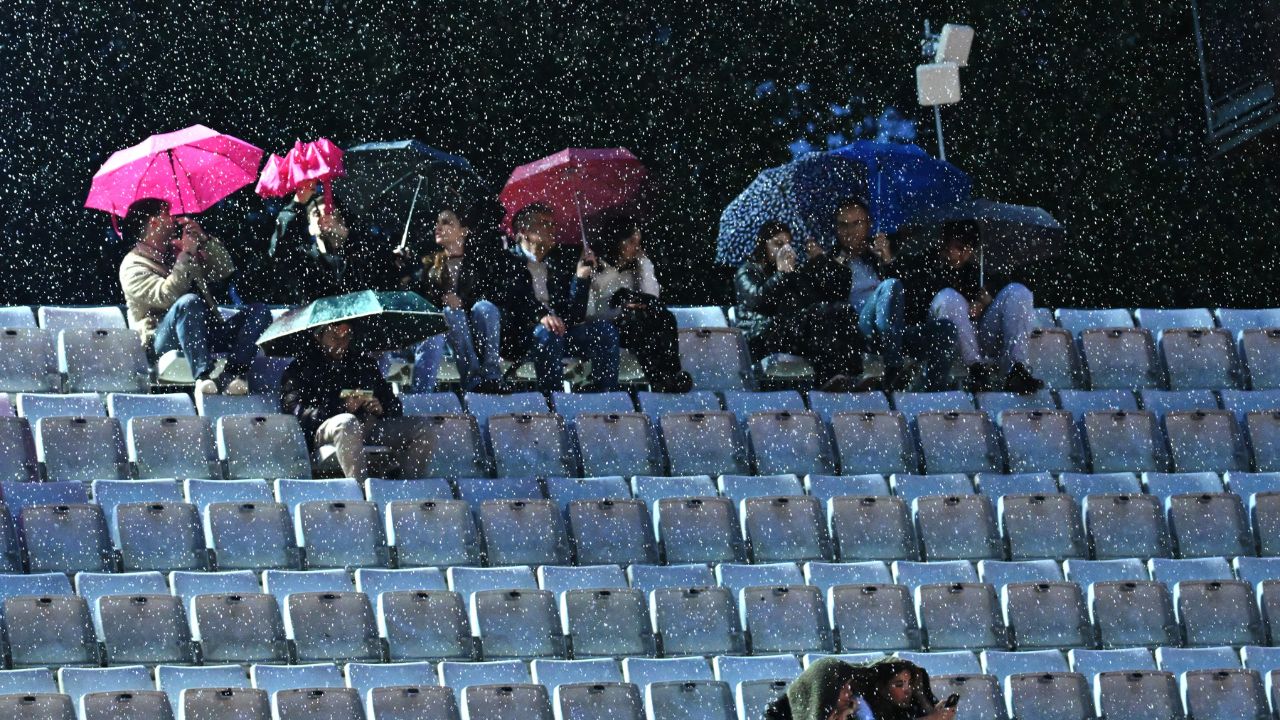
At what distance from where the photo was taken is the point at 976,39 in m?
12.6

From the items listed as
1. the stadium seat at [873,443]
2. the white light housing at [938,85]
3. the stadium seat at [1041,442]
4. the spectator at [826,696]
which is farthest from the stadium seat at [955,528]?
the spectator at [826,696]

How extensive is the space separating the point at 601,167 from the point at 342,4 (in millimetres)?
2477

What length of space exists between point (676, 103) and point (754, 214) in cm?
259

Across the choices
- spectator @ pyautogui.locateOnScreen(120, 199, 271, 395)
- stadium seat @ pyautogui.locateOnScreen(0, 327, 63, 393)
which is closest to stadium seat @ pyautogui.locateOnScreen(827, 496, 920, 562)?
spectator @ pyautogui.locateOnScreen(120, 199, 271, 395)

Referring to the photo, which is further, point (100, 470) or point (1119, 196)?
point (1119, 196)

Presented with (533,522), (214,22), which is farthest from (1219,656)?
(214,22)

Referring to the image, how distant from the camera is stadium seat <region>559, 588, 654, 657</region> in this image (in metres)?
8.00

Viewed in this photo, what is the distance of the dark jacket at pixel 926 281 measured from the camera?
9.69 metres

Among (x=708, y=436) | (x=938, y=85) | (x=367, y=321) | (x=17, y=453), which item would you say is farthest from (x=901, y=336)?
(x=17, y=453)

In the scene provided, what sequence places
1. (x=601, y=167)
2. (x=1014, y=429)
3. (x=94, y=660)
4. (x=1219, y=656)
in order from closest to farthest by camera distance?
(x=94, y=660) < (x=1219, y=656) < (x=1014, y=429) < (x=601, y=167)

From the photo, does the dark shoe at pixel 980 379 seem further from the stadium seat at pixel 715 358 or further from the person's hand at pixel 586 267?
the person's hand at pixel 586 267

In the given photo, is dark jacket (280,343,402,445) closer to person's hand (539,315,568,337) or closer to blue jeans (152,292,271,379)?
blue jeans (152,292,271,379)

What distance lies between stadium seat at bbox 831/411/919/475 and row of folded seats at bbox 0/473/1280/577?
0.15 metres

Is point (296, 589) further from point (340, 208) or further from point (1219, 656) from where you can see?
point (1219, 656)
